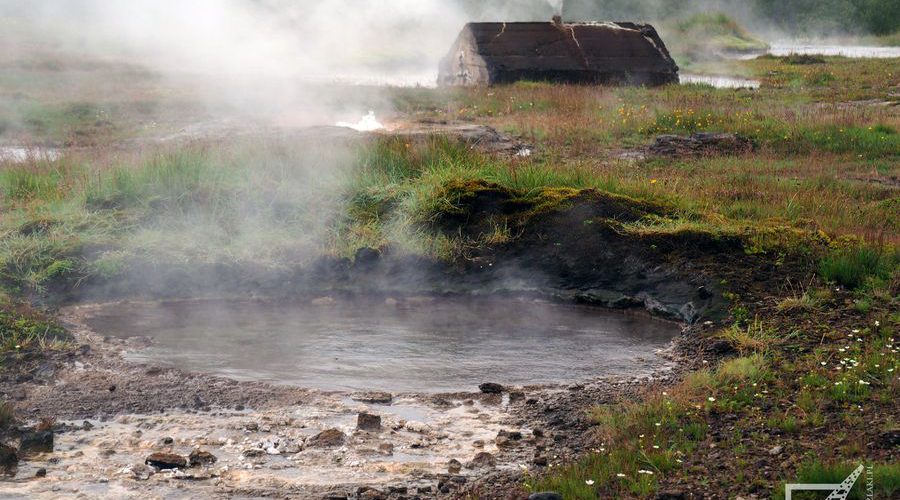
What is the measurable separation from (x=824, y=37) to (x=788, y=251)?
4240 centimetres

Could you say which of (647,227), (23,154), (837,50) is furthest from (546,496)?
(837,50)

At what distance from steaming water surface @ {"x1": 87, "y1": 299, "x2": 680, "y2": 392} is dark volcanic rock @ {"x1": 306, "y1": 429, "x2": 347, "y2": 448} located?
1091mm

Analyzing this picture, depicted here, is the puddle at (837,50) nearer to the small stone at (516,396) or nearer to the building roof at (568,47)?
the building roof at (568,47)

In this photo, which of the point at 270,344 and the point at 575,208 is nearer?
the point at 270,344

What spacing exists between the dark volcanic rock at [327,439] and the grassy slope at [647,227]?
4.63 feet

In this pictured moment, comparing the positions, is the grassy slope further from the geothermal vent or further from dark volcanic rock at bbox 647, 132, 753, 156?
the geothermal vent

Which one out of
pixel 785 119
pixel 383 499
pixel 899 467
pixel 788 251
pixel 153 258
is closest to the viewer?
pixel 899 467

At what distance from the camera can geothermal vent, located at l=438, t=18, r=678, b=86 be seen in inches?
986

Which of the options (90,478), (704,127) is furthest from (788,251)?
(704,127)

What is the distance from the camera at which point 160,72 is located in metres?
27.7

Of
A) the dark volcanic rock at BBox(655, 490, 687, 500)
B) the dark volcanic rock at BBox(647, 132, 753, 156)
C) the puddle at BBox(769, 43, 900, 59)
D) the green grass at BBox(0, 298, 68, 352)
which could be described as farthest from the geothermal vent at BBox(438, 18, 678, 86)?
the dark volcanic rock at BBox(655, 490, 687, 500)

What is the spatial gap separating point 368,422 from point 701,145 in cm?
1049

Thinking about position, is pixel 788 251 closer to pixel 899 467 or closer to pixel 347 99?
pixel 899 467

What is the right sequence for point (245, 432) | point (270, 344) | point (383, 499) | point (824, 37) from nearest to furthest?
1. point (383, 499)
2. point (245, 432)
3. point (270, 344)
4. point (824, 37)
